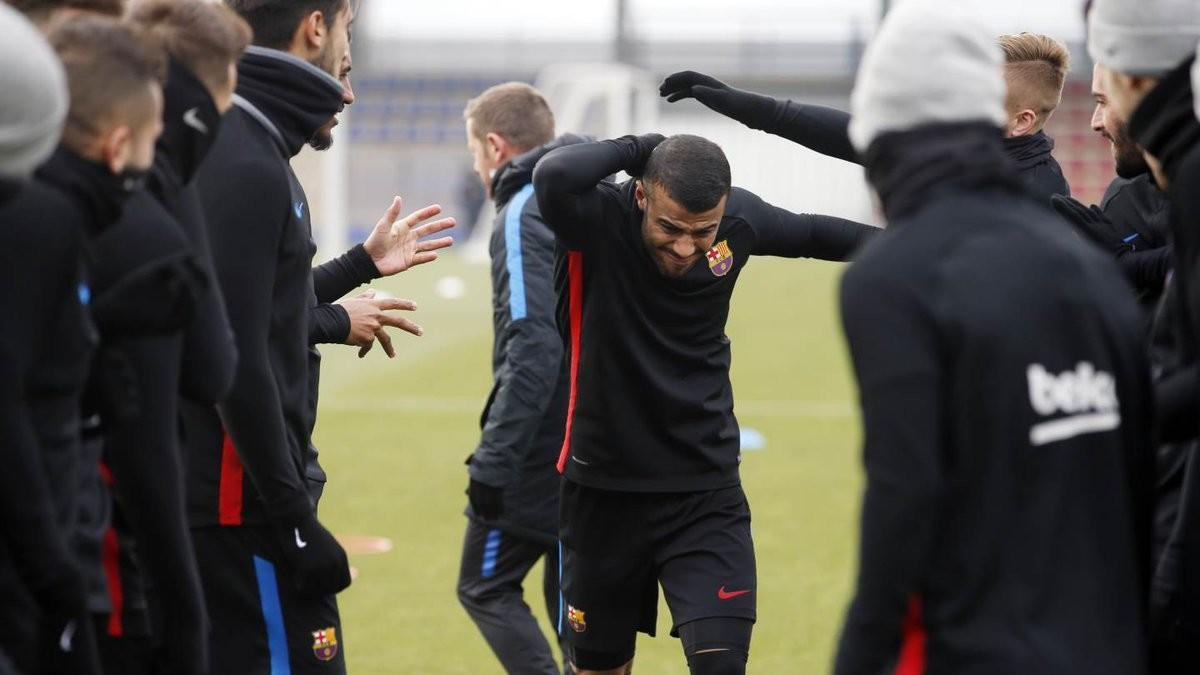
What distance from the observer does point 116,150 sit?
9.38ft

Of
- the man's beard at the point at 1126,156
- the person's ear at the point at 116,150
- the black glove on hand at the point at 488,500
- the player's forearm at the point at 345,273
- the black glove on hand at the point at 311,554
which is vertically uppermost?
the man's beard at the point at 1126,156

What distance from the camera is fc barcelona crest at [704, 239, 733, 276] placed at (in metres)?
5.04

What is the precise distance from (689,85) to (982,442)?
2.35 metres

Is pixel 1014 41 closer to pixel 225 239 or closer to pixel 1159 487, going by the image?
pixel 1159 487

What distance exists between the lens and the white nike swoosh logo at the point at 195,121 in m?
3.22

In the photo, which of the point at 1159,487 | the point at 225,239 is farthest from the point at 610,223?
the point at 1159,487

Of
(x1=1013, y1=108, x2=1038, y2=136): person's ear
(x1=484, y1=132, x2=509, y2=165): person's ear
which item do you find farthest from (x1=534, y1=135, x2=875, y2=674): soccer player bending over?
(x1=484, y1=132, x2=509, y2=165): person's ear

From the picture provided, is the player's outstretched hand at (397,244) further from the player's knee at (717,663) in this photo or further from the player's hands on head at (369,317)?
the player's knee at (717,663)

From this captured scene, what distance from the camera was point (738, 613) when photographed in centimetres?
488

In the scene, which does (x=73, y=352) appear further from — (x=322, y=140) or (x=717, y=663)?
(x=717, y=663)

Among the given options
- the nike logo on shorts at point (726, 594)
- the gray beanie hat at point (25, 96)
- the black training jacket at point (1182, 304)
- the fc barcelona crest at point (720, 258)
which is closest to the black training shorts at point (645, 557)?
the nike logo on shorts at point (726, 594)

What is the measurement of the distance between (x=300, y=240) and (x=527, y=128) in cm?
274

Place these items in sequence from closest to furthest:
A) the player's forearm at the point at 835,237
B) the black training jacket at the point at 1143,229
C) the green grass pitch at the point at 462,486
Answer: the black training jacket at the point at 1143,229
the player's forearm at the point at 835,237
the green grass pitch at the point at 462,486

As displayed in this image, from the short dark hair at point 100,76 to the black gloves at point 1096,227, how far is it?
9.19ft
